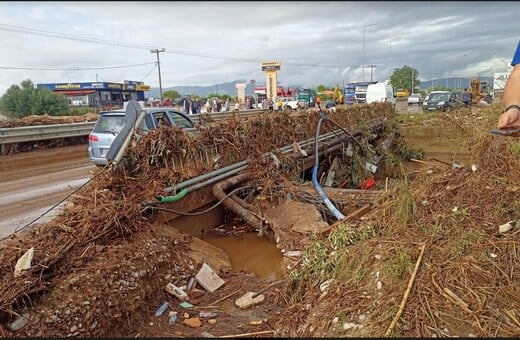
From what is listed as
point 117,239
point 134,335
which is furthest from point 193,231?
point 134,335

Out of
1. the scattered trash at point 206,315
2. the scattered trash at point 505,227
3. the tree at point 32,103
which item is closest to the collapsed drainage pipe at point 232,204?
the scattered trash at point 206,315

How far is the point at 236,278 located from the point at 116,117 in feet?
21.2

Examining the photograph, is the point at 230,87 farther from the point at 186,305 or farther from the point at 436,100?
the point at 186,305

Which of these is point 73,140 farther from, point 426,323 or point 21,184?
point 426,323

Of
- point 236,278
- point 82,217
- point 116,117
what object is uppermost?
point 116,117

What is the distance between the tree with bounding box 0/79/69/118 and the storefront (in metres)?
18.5

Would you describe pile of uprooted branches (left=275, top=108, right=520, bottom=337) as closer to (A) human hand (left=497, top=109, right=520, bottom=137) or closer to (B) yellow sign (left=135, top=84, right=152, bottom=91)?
(A) human hand (left=497, top=109, right=520, bottom=137)

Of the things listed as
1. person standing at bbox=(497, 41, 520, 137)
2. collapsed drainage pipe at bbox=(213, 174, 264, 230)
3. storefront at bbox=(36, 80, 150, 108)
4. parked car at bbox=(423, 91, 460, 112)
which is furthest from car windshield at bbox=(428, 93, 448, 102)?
storefront at bbox=(36, 80, 150, 108)

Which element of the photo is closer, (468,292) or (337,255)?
(468,292)

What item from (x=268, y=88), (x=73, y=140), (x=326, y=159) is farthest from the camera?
(x=268, y=88)

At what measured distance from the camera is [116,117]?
997 cm

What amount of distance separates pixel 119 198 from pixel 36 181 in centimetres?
619

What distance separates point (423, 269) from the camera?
3.48m

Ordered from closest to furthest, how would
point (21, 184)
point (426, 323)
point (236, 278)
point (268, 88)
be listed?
point (426, 323) → point (236, 278) → point (21, 184) → point (268, 88)
